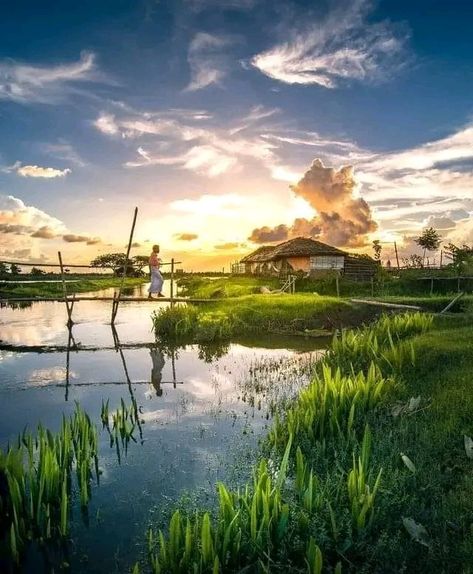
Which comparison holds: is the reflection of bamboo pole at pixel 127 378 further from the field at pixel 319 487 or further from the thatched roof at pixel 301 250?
the thatched roof at pixel 301 250

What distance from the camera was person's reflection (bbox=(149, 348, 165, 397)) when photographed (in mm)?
10891

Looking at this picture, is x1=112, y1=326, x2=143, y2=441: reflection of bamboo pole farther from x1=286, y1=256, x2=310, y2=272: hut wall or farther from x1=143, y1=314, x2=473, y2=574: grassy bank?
x1=286, y1=256, x2=310, y2=272: hut wall

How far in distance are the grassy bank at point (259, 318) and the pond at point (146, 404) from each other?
1.12 metres

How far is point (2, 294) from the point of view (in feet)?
103

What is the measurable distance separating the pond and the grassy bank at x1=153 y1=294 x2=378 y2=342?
112 centimetres

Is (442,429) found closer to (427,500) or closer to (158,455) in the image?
(427,500)

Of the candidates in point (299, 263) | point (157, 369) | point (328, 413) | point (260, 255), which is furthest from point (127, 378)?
point (260, 255)

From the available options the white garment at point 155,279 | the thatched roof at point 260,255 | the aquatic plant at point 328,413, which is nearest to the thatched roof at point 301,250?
the thatched roof at point 260,255

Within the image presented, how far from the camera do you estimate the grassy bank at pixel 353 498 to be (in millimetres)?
3637

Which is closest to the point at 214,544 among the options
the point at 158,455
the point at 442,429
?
the point at 158,455

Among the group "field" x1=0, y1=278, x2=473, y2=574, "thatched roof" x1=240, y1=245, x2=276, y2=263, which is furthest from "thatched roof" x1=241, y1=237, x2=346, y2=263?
"field" x1=0, y1=278, x2=473, y2=574

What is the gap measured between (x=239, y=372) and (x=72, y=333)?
10089 mm

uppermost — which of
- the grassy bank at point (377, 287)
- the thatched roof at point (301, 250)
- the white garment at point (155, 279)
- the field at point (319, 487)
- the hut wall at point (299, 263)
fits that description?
the thatched roof at point (301, 250)

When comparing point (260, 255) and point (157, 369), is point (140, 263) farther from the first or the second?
point (260, 255)
